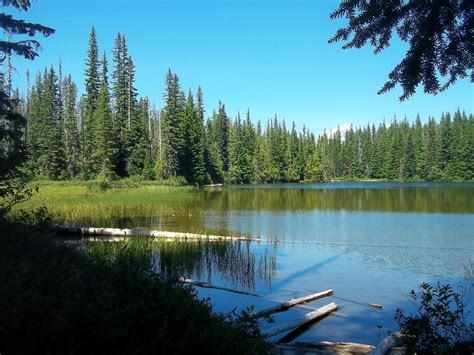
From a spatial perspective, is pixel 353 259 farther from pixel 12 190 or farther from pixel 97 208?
pixel 97 208

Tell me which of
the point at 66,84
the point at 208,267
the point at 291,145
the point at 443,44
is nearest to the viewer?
the point at 443,44

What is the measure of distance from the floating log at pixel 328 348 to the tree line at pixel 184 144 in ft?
76.6

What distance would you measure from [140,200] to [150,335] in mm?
31206

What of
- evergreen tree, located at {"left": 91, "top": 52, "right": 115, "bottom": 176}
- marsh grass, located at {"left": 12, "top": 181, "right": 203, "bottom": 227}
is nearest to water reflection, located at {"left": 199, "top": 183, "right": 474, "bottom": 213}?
marsh grass, located at {"left": 12, "top": 181, "right": 203, "bottom": 227}

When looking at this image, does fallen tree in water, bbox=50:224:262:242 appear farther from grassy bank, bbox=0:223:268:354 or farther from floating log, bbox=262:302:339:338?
grassy bank, bbox=0:223:268:354

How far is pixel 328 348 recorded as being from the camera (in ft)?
22.1

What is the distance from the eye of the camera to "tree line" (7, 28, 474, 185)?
191ft

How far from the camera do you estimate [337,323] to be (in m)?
9.47

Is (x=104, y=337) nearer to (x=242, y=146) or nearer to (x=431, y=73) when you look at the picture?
(x=431, y=73)

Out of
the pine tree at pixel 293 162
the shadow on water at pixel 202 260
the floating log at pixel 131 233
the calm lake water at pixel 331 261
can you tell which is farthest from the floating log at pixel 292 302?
the pine tree at pixel 293 162

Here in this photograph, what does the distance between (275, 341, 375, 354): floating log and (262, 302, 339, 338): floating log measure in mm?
570

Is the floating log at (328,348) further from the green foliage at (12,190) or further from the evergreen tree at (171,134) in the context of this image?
the evergreen tree at (171,134)

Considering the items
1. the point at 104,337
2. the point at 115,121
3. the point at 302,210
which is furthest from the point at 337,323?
the point at 115,121

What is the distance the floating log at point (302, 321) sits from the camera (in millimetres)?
7758
